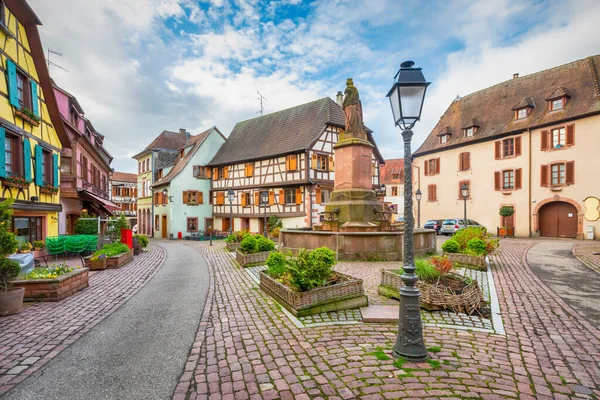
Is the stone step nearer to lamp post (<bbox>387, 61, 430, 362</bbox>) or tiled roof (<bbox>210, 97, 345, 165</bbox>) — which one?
lamp post (<bbox>387, 61, 430, 362</bbox>)

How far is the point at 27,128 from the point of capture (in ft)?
41.9

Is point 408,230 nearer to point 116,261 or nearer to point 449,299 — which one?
point 449,299

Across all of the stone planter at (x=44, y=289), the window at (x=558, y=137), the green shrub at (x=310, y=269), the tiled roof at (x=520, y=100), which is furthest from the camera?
the window at (x=558, y=137)

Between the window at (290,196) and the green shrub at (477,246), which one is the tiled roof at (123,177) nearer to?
the window at (290,196)

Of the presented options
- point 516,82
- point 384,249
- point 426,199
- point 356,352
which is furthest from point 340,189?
point 516,82

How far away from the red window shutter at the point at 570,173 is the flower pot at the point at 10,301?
1233 inches

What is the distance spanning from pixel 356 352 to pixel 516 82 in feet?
115

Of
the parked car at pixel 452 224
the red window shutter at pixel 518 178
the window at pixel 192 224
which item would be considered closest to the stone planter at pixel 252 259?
the parked car at pixel 452 224

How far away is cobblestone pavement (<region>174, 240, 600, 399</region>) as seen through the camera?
11.4 ft

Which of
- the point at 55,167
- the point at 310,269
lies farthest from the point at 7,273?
the point at 55,167

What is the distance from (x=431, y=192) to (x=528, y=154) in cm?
994

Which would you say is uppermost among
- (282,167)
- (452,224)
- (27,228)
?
(282,167)

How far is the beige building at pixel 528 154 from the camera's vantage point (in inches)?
936

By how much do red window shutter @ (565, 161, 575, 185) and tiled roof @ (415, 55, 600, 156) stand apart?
11.2ft
